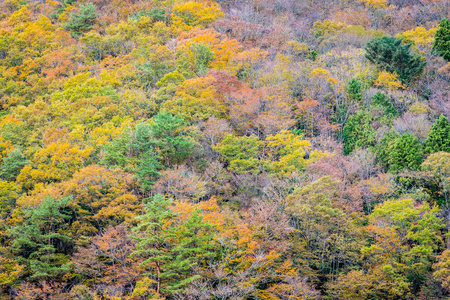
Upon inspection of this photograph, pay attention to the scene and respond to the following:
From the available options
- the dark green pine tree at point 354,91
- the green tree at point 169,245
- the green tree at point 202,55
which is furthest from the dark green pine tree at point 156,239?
the green tree at point 202,55

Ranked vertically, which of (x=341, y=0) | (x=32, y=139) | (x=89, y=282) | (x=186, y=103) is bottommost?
(x=89, y=282)

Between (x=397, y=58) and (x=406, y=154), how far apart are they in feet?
43.0

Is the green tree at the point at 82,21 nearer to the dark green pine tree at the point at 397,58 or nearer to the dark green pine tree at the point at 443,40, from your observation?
the dark green pine tree at the point at 397,58

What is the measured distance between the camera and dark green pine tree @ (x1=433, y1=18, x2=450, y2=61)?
43.2m

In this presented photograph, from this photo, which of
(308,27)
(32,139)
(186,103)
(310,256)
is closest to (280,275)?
(310,256)

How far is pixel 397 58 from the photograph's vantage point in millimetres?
41969

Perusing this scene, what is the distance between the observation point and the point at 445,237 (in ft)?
93.5

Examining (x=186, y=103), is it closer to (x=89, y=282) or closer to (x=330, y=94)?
(x=330, y=94)

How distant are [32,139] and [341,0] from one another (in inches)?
1818

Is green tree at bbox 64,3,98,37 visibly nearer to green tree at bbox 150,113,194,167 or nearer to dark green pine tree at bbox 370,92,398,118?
green tree at bbox 150,113,194,167

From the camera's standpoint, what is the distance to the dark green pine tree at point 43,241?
26969 mm

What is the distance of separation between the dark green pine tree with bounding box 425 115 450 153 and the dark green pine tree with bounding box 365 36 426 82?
1031 centimetres

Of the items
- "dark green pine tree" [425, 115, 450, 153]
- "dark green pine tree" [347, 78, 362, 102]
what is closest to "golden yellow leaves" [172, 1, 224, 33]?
"dark green pine tree" [347, 78, 362, 102]

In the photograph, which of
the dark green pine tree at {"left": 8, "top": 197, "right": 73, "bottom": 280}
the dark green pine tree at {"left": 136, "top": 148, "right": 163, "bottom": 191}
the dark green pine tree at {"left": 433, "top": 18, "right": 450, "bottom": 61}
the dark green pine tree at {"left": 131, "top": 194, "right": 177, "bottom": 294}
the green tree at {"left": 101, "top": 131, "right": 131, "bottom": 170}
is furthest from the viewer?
the dark green pine tree at {"left": 433, "top": 18, "right": 450, "bottom": 61}
